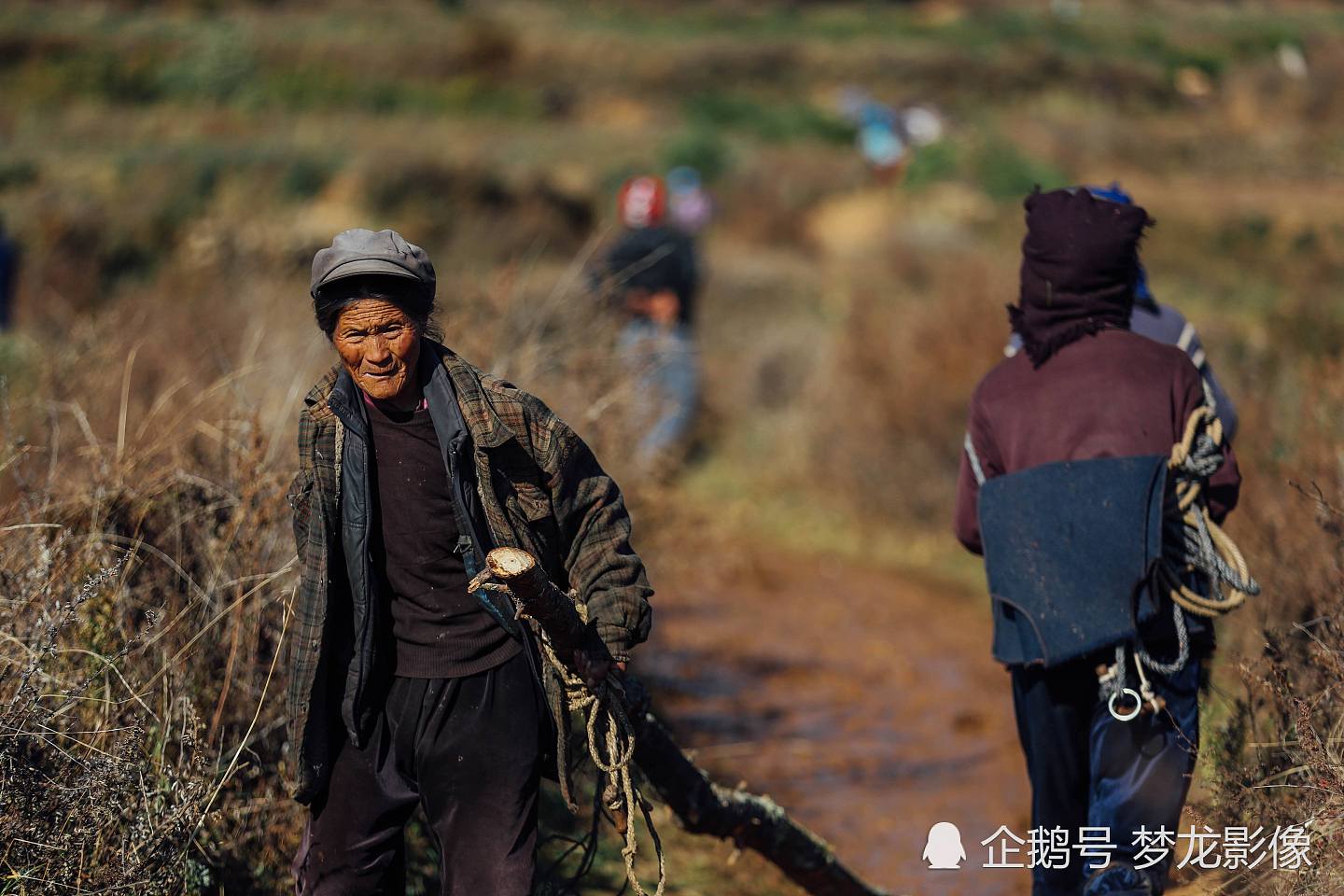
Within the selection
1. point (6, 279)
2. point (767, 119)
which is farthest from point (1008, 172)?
point (6, 279)

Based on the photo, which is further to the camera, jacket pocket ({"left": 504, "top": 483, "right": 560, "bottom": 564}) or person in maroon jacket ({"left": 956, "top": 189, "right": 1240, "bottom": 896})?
person in maroon jacket ({"left": 956, "top": 189, "right": 1240, "bottom": 896})

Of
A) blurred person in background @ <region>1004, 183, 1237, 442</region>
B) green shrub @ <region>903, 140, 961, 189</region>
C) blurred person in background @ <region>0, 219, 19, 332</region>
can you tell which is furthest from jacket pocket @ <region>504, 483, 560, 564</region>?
green shrub @ <region>903, 140, 961, 189</region>

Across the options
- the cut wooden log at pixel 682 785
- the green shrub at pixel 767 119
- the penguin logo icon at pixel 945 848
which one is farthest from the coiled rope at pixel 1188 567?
the green shrub at pixel 767 119

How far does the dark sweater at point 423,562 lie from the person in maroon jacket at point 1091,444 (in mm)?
1345

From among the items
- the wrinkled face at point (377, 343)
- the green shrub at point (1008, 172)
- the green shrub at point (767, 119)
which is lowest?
the wrinkled face at point (377, 343)

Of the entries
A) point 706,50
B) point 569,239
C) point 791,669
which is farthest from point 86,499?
point 706,50

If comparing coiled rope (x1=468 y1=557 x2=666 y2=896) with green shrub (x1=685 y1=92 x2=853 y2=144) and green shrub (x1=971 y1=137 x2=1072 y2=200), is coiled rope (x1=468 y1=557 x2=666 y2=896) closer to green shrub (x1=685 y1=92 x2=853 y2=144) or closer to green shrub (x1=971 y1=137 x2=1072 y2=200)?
green shrub (x1=971 y1=137 x2=1072 y2=200)

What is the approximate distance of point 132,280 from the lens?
16.2m

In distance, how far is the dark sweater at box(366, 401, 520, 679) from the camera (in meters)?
3.19

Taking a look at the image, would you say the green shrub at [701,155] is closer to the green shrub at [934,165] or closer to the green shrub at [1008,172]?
the green shrub at [934,165]

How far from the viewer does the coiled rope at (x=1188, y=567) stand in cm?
358

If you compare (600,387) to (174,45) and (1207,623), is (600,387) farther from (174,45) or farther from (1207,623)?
(174,45)

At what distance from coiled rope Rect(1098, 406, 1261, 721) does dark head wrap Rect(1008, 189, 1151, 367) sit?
348mm

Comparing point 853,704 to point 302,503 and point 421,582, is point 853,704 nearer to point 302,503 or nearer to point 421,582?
point 421,582
